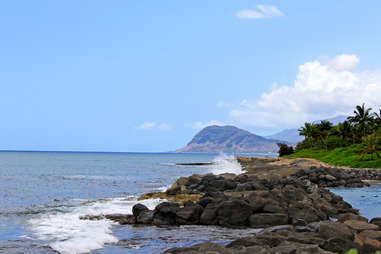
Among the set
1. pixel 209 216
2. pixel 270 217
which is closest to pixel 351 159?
pixel 270 217

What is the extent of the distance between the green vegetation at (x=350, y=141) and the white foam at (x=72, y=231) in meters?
54.8

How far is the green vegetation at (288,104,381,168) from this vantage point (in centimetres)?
6800

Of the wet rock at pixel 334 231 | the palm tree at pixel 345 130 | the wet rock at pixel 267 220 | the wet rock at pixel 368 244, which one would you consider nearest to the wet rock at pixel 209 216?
the wet rock at pixel 267 220

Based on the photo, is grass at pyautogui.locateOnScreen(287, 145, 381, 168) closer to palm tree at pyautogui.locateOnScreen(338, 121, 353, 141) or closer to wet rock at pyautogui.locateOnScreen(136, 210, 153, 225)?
palm tree at pyautogui.locateOnScreen(338, 121, 353, 141)

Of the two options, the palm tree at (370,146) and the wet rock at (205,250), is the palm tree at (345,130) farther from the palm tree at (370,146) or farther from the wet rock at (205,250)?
the wet rock at (205,250)

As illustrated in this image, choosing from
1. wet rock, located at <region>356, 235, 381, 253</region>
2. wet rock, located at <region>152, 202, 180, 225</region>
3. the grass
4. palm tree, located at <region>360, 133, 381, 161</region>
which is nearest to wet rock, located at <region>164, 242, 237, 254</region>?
wet rock, located at <region>356, 235, 381, 253</region>

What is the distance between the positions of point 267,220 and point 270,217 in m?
0.19

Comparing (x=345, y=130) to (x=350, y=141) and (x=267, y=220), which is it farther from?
(x=267, y=220)

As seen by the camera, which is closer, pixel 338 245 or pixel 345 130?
pixel 338 245

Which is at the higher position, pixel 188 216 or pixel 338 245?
pixel 338 245

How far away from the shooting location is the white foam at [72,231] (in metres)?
13.9

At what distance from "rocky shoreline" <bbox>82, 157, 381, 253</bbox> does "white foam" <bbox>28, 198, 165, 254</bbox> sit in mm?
1277

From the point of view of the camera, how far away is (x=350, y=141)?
3920 inches

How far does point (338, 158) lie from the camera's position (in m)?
79.8
